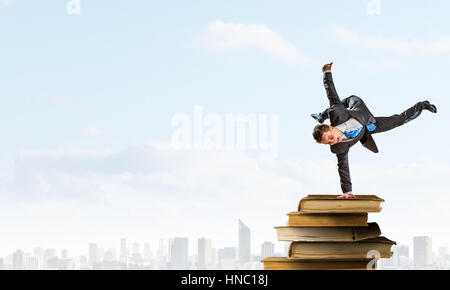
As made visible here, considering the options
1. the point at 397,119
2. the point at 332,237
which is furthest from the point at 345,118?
the point at 332,237

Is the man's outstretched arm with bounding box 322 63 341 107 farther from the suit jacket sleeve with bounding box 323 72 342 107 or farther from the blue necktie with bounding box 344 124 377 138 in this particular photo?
the blue necktie with bounding box 344 124 377 138

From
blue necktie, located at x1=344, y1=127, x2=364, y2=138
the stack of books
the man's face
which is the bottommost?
the stack of books

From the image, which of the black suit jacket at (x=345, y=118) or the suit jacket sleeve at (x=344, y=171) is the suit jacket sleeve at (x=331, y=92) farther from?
the suit jacket sleeve at (x=344, y=171)

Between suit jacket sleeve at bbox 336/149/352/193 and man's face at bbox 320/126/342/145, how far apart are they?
100mm

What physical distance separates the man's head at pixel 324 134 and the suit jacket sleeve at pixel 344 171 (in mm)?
129

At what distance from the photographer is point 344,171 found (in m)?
2.83

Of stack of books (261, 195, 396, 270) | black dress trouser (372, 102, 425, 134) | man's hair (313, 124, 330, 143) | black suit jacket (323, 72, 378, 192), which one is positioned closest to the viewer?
stack of books (261, 195, 396, 270)

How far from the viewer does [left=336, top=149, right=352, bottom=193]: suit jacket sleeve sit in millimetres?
2803

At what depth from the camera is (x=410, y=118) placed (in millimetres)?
2996

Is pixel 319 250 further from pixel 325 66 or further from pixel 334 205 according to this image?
pixel 325 66

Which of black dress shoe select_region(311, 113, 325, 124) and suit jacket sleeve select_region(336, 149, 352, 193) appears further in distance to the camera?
black dress shoe select_region(311, 113, 325, 124)

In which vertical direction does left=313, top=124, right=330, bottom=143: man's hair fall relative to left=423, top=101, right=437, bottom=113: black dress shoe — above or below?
below

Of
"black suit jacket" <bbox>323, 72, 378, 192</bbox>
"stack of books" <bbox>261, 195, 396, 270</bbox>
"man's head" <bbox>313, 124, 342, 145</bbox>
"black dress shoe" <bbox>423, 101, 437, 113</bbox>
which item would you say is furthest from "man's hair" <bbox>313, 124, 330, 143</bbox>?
"black dress shoe" <bbox>423, 101, 437, 113</bbox>
